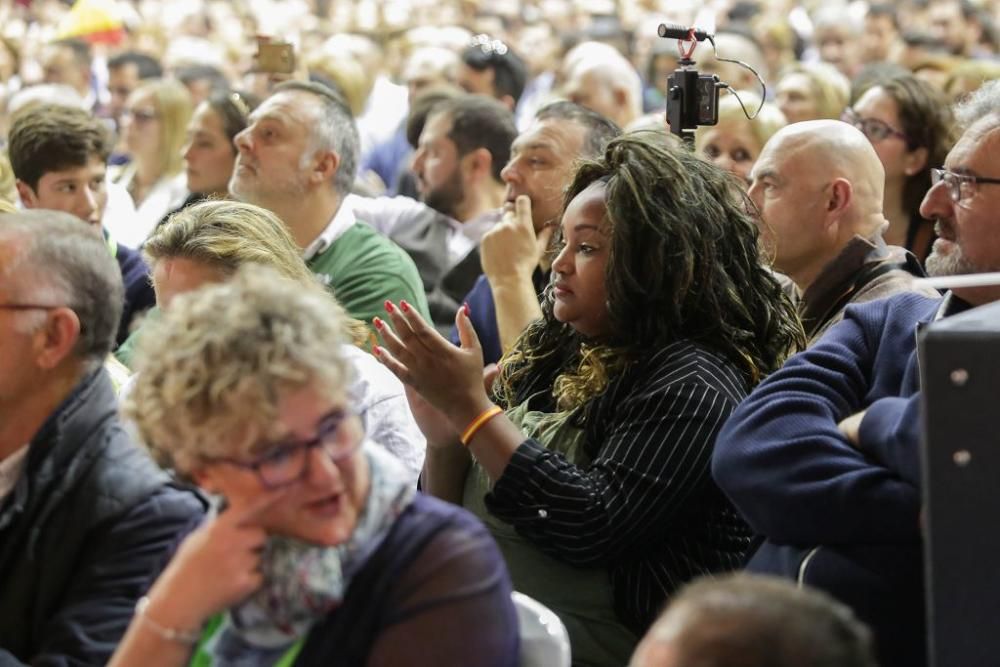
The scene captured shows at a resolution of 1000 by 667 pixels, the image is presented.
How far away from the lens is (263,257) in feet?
9.53

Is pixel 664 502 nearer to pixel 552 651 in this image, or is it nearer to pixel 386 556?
pixel 552 651

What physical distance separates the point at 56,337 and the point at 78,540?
0.33 m

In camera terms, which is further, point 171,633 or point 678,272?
point 678,272

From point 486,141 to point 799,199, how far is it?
1.86m

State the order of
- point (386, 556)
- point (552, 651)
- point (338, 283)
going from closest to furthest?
point (386, 556) → point (552, 651) → point (338, 283)

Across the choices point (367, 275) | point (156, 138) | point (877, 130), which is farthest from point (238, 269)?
point (156, 138)

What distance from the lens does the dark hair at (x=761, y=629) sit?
1328 millimetres

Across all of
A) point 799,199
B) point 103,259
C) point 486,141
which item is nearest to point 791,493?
point 103,259

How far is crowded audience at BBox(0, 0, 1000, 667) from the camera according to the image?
1.68 metres

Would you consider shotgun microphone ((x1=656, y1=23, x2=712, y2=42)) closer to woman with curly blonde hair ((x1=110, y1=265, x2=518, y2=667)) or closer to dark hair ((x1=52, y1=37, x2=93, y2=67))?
woman with curly blonde hair ((x1=110, y1=265, x2=518, y2=667))

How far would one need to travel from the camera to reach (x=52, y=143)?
15.6 feet

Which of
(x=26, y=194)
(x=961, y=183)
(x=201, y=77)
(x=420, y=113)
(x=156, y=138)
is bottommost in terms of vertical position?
(x=201, y=77)

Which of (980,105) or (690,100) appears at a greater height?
(980,105)

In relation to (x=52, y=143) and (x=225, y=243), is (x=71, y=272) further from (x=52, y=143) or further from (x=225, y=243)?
(x=52, y=143)
